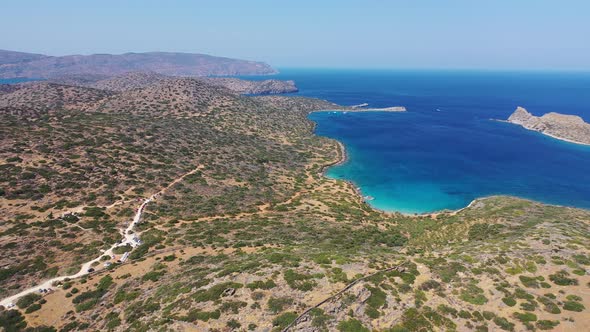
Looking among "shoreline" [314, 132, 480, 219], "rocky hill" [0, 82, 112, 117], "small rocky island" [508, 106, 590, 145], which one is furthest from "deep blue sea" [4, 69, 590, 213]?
"rocky hill" [0, 82, 112, 117]

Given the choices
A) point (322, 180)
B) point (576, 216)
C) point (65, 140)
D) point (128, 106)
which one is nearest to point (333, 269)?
point (576, 216)

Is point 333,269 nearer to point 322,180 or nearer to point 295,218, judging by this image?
point 295,218

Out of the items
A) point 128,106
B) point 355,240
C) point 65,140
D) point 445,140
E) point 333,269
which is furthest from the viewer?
point 445,140

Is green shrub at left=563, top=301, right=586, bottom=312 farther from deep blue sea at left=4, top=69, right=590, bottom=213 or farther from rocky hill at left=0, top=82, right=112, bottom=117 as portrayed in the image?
rocky hill at left=0, top=82, right=112, bottom=117

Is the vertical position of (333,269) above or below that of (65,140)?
below

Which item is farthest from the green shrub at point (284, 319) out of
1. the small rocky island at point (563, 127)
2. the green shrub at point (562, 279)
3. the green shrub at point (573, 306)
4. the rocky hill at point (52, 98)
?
the small rocky island at point (563, 127)
